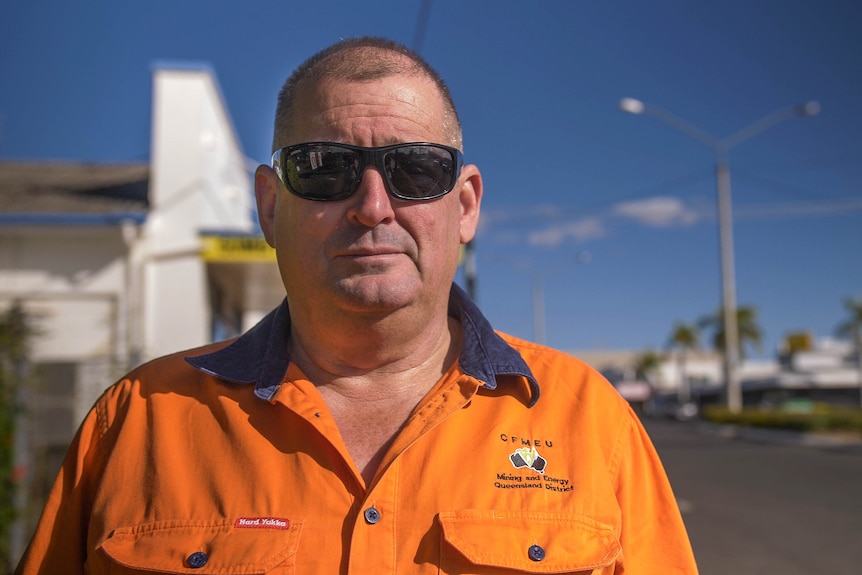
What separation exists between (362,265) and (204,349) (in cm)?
62

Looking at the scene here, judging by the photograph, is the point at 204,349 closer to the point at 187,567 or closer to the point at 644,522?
the point at 187,567

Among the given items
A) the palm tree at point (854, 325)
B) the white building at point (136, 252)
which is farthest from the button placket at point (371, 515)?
the palm tree at point (854, 325)

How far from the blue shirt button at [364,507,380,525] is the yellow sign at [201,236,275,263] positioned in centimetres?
1063

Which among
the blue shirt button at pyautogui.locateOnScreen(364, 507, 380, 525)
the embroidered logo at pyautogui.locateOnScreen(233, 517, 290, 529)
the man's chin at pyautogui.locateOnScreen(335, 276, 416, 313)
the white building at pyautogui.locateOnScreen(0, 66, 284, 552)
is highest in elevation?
the white building at pyautogui.locateOnScreen(0, 66, 284, 552)

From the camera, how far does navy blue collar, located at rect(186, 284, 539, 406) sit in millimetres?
2189

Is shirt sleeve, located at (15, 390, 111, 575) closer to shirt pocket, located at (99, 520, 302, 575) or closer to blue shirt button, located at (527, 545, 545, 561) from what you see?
shirt pocket, located at (99, 520, 302, 575)

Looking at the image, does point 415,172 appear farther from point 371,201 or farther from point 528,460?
point 528,460

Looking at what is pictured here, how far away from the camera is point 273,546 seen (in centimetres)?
188

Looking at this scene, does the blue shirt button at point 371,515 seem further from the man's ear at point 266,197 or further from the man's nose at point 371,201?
the man's ear at point 266,197

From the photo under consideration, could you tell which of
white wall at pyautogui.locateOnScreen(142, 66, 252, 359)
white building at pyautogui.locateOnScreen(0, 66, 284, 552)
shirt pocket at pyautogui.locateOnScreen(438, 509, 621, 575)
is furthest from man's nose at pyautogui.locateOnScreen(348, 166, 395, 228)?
white wall at pyautogui.locateOnScreen(142, 66, 252, 359)

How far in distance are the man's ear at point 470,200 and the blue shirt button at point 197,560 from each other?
107cm

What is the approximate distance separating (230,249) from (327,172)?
35.3ft

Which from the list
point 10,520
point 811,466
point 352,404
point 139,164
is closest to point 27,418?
point 10,520

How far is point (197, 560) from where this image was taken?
6.26 feet
